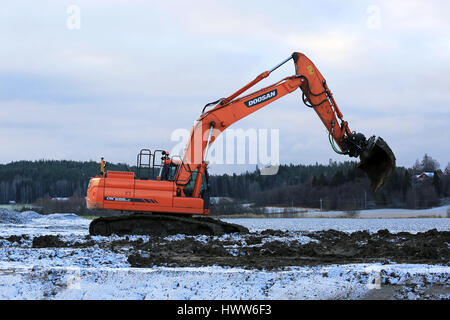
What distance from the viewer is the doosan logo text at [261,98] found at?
1717 centimetres

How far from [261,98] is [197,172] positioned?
9.52 ft

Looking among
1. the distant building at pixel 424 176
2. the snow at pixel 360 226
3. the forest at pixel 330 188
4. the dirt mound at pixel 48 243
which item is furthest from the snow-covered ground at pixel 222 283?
the distant building at pixel 424 176

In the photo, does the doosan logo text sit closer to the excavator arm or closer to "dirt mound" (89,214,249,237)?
the excavator arm

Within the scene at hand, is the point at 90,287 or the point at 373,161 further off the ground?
the point at 373,161

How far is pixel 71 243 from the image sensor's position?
1340 centimetres

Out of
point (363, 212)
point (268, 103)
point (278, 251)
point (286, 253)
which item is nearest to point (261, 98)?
point (268, 103)

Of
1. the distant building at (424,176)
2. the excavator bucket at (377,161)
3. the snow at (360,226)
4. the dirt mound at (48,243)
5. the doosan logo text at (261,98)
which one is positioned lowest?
the snow at (360,226)

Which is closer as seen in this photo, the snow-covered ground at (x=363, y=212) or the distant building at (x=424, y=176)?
the snow-covered ground at (x=363, y=212)

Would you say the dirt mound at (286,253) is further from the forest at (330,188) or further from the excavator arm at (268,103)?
the forest at (330,188)

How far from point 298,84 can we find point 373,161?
3158 mm
